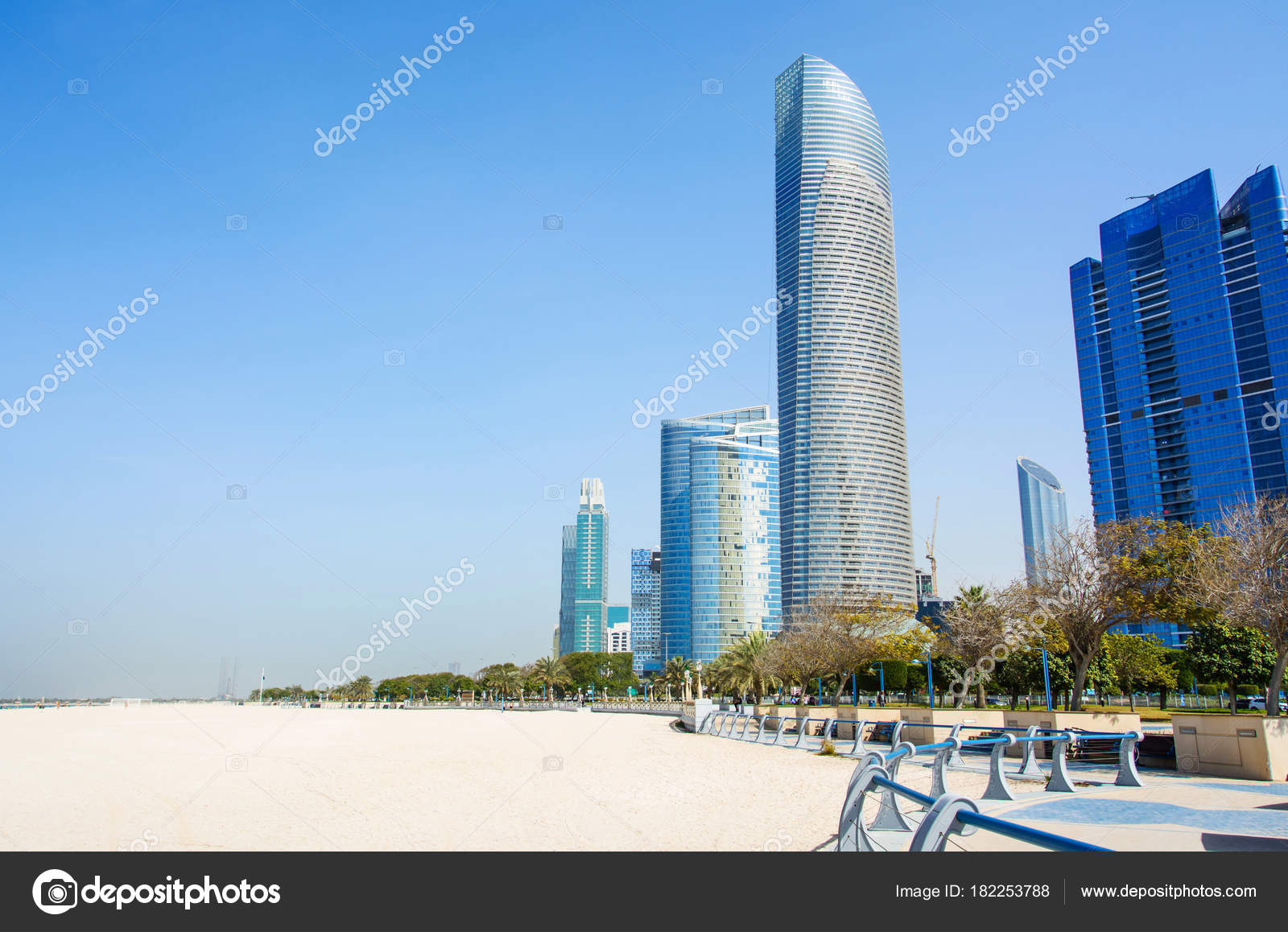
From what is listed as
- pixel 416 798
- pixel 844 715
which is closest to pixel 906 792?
pixel 416 798

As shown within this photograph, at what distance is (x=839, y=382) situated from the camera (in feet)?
541

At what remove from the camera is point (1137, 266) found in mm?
161750

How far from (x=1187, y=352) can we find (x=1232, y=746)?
539 feet

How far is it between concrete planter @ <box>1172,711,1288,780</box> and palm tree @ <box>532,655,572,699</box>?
91165 millimetres

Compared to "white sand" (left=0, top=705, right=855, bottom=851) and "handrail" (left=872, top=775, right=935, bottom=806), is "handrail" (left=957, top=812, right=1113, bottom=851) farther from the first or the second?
"white sand" (left=0, top=705, right=855, bottom=851)

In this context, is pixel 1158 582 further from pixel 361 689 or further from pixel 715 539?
pixel 715 539

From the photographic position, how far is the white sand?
1028 centimetres

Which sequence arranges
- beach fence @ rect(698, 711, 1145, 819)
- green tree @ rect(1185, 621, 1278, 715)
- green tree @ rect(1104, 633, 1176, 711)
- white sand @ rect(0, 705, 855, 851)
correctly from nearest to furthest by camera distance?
1. white sand @ rect(0, 705, 855, 851)
2. beach fence @ rect(698, 711, 1145, 819)
3. green tree @ rect(1185, 621, 1278, 715)
4. green tree @ rect(1104, 633, 1176, 711)

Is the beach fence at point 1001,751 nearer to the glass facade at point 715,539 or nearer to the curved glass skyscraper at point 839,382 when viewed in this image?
the curved glass skyscraper at point 839,382

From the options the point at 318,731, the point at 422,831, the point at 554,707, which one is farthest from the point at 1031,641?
the point at 554,707

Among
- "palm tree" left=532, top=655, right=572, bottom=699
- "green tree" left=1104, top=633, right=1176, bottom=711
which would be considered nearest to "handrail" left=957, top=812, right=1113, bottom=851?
"green tree" left=1104, top=633, right=1176, bottom=711
